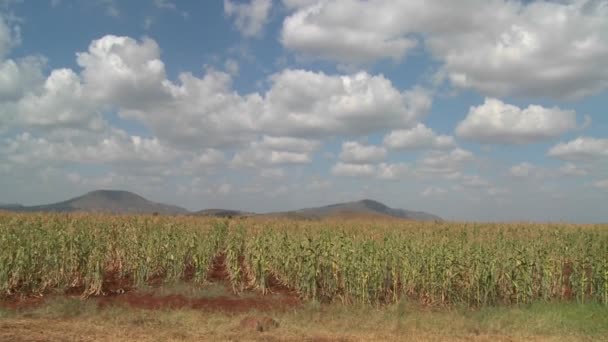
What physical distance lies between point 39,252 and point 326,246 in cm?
800

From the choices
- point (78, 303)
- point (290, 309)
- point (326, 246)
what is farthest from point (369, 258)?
point (78, 303)

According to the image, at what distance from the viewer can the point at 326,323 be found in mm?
10320

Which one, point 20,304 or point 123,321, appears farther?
point 20,304

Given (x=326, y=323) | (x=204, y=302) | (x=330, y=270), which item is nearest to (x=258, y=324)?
(x=326, y=323)

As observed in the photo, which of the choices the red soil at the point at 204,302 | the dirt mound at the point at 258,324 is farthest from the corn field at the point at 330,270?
the dirt mound at the point at 258,324

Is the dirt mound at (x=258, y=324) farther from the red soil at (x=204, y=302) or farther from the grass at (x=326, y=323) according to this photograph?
the red soil at (x=204, y=302)

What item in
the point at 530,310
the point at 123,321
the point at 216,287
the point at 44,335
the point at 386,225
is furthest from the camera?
the point at 386,225

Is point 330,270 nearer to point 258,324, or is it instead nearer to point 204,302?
point 204,302

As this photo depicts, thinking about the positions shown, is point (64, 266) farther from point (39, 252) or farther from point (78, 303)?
point (78, 303)

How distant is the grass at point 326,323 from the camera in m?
8.99

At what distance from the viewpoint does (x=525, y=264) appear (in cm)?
1215

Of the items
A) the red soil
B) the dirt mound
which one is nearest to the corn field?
the red soil

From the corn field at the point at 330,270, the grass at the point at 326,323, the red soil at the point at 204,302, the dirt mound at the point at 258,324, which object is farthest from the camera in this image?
the corn field at the point at 330,270

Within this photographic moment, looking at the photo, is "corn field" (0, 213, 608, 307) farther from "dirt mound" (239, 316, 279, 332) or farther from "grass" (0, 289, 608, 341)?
"dirt mound" (239, 316, 279, 332)
